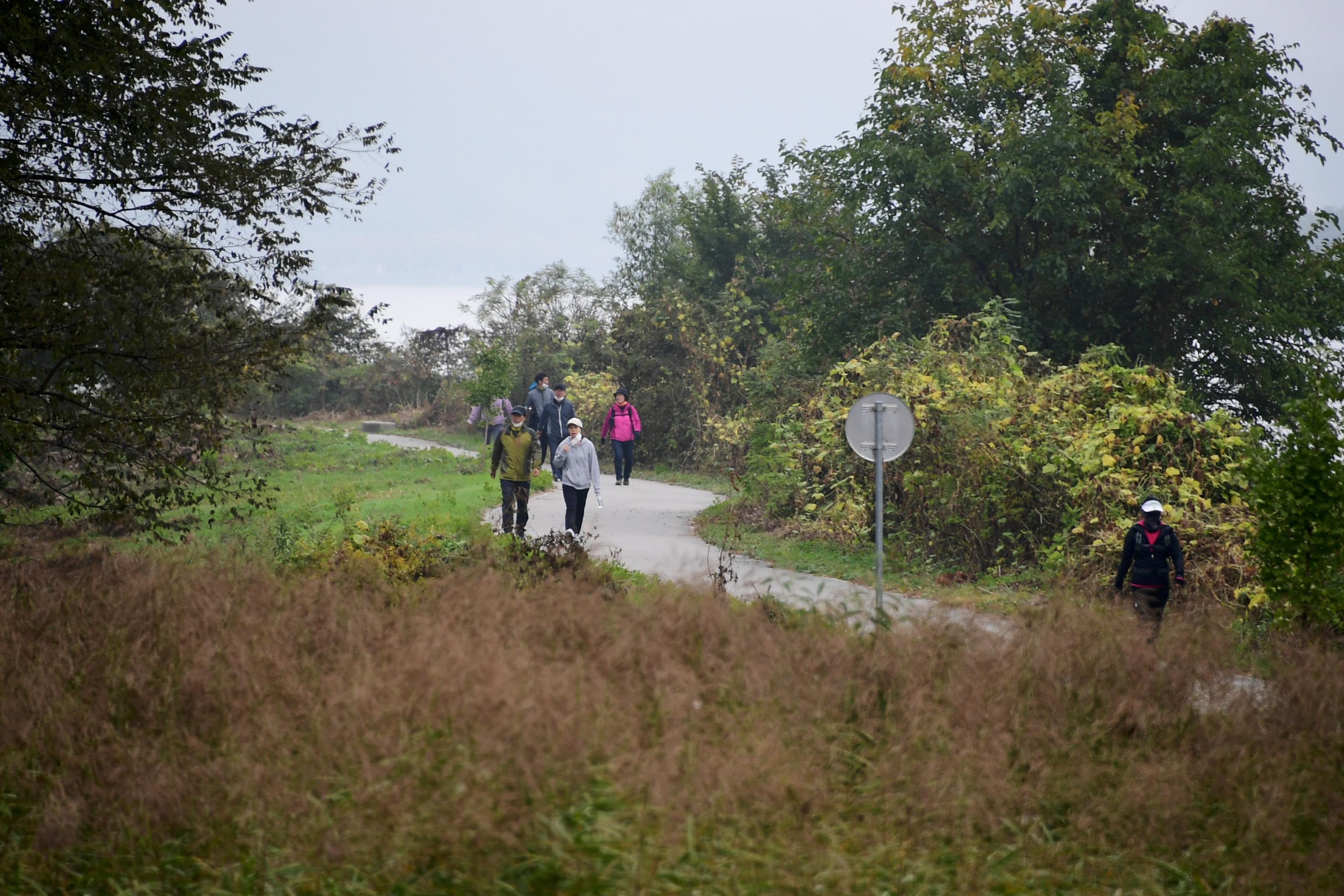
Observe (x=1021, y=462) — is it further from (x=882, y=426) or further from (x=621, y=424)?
(x=621, y=424)

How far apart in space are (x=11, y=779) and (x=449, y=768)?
8.93 ft

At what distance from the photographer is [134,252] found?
39.2ft

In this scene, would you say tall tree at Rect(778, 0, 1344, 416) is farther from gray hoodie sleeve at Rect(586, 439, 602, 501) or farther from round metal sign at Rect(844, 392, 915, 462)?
round metal sign at Rect(844, 392, 915, 462)

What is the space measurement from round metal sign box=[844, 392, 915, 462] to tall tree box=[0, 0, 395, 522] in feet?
16.8

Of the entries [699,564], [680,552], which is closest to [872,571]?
[680,552]

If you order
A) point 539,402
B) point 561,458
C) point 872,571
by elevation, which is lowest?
point 872,571

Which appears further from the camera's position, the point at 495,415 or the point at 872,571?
the point at 495,415

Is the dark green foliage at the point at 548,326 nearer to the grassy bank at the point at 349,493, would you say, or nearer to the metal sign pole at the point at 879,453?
the grassy bank at the point at 349,493

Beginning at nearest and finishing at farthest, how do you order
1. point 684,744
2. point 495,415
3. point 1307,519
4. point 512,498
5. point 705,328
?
1. point 684,744
2. point 1307,519
3. point 512,498
4. point 705,328
5. point 495,415

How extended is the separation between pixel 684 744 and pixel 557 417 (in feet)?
56.3

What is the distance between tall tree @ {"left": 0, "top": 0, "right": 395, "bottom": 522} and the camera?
34.0 ft

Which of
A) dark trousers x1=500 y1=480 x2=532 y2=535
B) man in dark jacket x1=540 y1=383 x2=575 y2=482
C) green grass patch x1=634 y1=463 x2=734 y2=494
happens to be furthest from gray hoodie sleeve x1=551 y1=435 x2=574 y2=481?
green grass patch x1=634 y1=463 x2=734 y2=494

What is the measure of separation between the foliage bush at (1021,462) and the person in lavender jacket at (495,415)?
682 centimetres

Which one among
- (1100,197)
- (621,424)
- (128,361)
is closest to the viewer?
(128,361)
